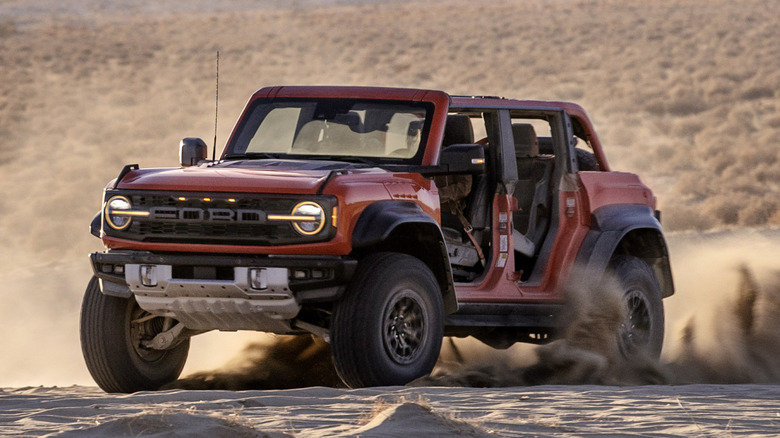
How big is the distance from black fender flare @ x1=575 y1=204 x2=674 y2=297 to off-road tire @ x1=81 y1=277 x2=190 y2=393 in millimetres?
2926

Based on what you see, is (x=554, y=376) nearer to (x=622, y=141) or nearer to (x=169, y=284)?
(x=169, y=284)

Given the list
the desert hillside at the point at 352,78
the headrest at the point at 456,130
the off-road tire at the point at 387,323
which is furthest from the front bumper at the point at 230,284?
the desert hillside at the point at 352,78

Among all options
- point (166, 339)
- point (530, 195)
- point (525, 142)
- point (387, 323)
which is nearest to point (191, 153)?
point (166, 339)

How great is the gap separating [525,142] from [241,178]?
8.39 feet

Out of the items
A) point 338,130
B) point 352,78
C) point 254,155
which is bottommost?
point 254,155

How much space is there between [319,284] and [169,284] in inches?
31.2

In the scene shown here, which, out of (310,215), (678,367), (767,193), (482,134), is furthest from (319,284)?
(482,134)

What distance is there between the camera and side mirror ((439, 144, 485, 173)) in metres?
9.01

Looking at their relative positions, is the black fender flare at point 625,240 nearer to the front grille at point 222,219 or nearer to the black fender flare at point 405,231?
the black fender flare at point 405,231

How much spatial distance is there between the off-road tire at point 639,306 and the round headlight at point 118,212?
3.50 m

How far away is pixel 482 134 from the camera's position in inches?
1336

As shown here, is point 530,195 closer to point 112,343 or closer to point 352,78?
point 112,343

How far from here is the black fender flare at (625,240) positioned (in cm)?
1034

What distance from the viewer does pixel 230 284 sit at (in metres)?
8.23
